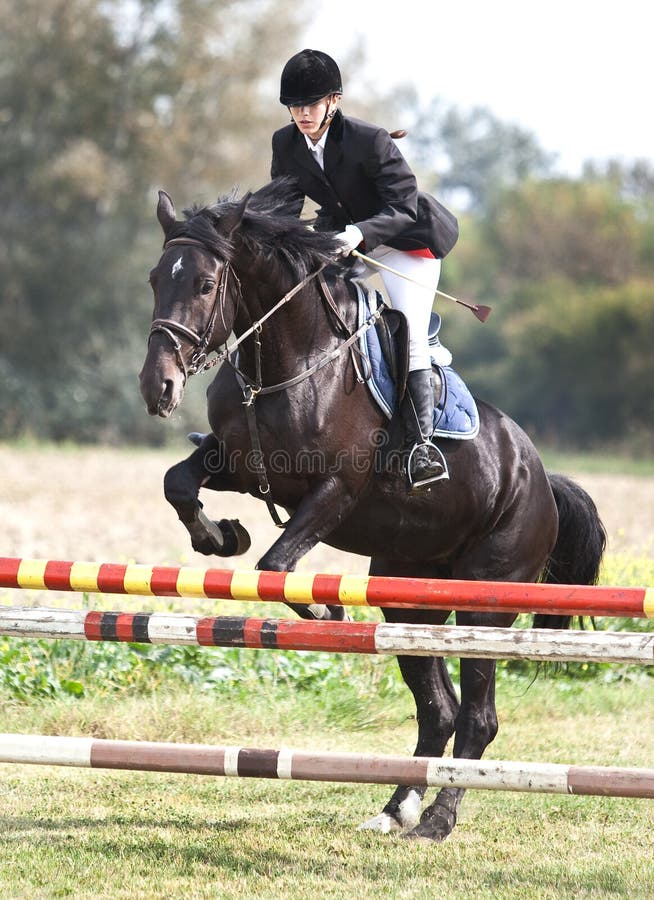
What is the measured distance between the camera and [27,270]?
30.5 metres

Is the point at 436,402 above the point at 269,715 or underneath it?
above

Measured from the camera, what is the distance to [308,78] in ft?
15.8

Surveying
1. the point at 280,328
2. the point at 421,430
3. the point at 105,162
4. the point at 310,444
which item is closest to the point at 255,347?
the point at 280,328

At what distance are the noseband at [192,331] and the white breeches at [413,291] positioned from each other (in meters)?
1.01

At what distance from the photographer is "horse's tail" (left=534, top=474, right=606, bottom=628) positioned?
20.0ft

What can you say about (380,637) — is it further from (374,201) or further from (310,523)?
(374,201)

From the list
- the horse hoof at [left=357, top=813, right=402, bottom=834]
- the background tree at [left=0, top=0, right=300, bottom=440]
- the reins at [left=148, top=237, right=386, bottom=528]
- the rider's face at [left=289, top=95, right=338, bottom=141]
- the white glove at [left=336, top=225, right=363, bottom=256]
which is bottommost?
the horse hoof at [left=357, top=813, right=402, bottom=834]

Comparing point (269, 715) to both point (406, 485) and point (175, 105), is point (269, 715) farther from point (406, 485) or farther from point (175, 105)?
point (175, 105)

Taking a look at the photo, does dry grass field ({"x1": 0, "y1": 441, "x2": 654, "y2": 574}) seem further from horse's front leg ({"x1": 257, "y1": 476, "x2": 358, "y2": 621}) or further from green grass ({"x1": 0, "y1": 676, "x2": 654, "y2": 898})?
horse's front leg ({"x1": 257, "y1": 476, "x2": 358, "y2": 621})

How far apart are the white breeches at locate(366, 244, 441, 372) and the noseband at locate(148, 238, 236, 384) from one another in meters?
1.01

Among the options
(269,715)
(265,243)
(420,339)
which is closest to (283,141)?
(265,243)

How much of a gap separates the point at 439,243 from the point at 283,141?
87 cm

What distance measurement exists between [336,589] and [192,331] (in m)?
1.19

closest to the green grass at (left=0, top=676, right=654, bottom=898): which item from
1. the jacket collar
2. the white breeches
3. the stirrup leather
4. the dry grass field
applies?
the stirrup leather
